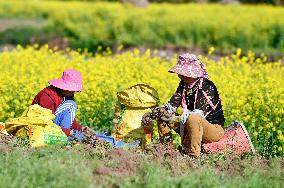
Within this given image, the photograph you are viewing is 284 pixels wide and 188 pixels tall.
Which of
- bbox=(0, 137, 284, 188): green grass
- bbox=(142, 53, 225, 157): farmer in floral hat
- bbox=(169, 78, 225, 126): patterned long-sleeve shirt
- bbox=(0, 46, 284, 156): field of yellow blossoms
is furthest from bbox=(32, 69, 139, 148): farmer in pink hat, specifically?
bbox=(0, 46, 284, 156): field of yellow blossoms

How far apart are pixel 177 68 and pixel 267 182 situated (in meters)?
1.74

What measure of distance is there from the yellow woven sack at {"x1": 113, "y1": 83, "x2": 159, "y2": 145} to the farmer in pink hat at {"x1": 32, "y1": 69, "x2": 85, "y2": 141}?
1.51 ft

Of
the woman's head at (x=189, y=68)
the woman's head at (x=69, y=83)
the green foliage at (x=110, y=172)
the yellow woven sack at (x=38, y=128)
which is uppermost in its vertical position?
the woman's head at (x=189, y=68)

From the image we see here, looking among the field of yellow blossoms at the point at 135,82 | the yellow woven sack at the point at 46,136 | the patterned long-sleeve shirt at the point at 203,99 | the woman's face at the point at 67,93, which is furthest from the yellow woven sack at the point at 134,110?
the field of yellow blossoms at the point at 135,82

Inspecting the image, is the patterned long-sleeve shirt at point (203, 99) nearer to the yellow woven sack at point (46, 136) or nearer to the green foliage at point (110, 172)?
the green foliage at point (110, 172)

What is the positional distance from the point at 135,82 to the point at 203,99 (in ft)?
7.94

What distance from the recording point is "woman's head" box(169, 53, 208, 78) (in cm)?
758

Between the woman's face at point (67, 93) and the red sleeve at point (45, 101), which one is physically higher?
the woman's face at point (67, 93)

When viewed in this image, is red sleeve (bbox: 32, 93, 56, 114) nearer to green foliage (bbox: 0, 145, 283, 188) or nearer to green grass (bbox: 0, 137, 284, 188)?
green grass (bbox: 0, 137, 284, 188)

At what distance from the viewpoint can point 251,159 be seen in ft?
23.4

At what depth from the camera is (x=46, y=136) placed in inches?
291

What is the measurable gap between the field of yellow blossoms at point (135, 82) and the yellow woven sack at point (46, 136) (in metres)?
1.62

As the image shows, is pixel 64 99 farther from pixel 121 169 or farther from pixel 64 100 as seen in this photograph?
pixel 121 169

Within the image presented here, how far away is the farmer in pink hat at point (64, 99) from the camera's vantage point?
779 cm
